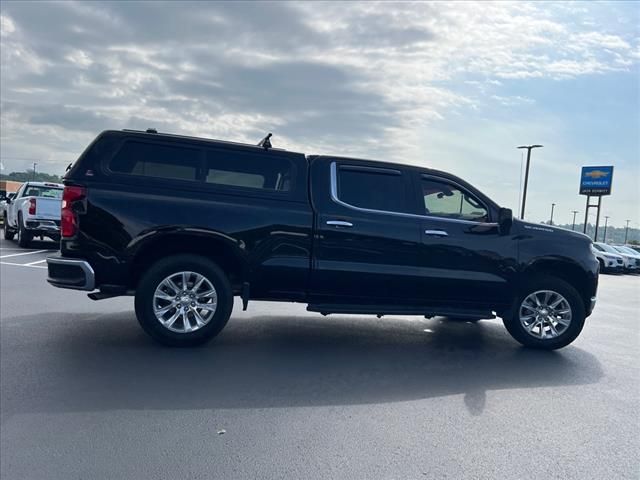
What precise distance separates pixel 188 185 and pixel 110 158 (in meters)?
0.81

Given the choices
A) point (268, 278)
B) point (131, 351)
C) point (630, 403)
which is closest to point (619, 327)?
point (630, 403)

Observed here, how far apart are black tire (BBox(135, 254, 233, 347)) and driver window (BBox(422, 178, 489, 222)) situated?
2.39 m

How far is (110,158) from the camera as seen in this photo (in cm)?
538

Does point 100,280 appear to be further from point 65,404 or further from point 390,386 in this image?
point 390,386

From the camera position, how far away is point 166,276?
17.5ft

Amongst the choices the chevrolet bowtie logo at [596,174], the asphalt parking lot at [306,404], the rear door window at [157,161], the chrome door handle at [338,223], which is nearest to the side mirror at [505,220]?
the asphalt parking lot at [306,404]

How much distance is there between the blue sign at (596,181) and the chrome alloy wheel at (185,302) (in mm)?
53723

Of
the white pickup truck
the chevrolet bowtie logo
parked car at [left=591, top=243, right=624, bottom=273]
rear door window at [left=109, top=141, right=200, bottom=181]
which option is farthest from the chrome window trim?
the chevrolet bowtie logo

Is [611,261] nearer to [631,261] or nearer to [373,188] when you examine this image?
[631,261]

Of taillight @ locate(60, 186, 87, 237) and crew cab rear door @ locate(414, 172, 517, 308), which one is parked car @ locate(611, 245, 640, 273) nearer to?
crew cab rear door @ locate(414, 172, 517, 308)

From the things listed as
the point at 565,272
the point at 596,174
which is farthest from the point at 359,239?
the point at 596,174

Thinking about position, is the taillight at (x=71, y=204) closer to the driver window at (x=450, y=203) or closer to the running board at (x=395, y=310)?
the running board at (x=395, y=310)

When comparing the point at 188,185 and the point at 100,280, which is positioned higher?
the point at 188,185

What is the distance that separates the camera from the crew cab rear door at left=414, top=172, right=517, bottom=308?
5855 mm
